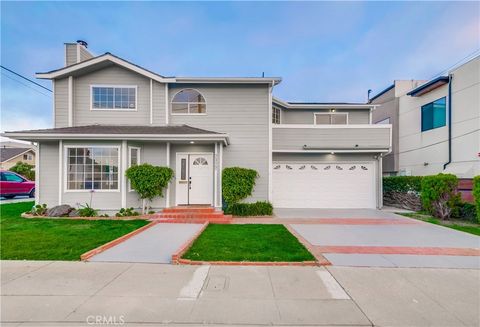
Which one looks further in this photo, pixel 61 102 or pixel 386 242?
pixel 61 102

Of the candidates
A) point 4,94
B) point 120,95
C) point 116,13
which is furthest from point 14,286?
point 4,94

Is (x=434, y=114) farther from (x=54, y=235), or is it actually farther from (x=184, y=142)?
(x=54, y=235)

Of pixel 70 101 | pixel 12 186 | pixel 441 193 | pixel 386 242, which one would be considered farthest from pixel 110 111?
pixel 441 193

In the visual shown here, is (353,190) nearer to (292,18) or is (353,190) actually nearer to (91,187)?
(292,18)

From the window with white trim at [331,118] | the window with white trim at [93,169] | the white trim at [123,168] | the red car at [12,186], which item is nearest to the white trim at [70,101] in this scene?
the window with white trim at [93,169]

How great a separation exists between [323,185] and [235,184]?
5157 mm

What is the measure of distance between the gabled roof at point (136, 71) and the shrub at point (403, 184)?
27.2 feet

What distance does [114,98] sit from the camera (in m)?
10.5

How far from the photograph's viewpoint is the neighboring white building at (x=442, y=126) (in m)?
10.9

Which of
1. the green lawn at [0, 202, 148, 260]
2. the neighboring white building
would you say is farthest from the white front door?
the neighboring white building

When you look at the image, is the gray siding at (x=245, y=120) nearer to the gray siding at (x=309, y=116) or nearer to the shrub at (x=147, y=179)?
the shrub at (x=147, y=179)

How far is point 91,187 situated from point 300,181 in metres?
9.36

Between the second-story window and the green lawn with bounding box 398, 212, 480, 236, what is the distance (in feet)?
42.0

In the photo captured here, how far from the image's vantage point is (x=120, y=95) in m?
10.5
